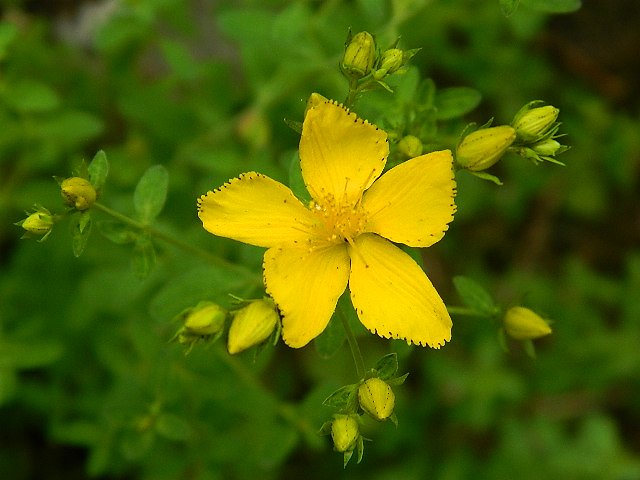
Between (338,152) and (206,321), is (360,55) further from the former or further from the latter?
(206,321)

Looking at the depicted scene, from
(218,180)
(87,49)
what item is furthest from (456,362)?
(87,49)

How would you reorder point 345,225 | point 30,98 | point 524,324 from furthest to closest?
point 30,98 < point 524,324 < point 345,225

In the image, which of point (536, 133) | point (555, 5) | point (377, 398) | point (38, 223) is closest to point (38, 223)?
point (38, 223)

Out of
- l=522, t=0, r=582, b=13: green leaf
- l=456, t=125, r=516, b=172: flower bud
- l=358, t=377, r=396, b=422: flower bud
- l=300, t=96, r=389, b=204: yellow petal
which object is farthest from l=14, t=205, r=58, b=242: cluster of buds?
l=522, t=0, r=582, b=13: green leaf

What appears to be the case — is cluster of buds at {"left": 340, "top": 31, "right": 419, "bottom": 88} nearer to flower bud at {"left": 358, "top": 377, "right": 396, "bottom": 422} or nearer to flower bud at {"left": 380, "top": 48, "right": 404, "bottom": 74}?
flower bud at {"left": 380, "top": 48, "right": 404, "bottom": 74}

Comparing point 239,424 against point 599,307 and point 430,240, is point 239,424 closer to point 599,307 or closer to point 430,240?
point 430,240

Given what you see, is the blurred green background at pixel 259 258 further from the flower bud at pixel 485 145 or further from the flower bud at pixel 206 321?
the flower bud at pixel 485 145

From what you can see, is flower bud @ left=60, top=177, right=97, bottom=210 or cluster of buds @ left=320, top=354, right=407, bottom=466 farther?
flower bud @ left=60, top=177, right=97, bottom=210
